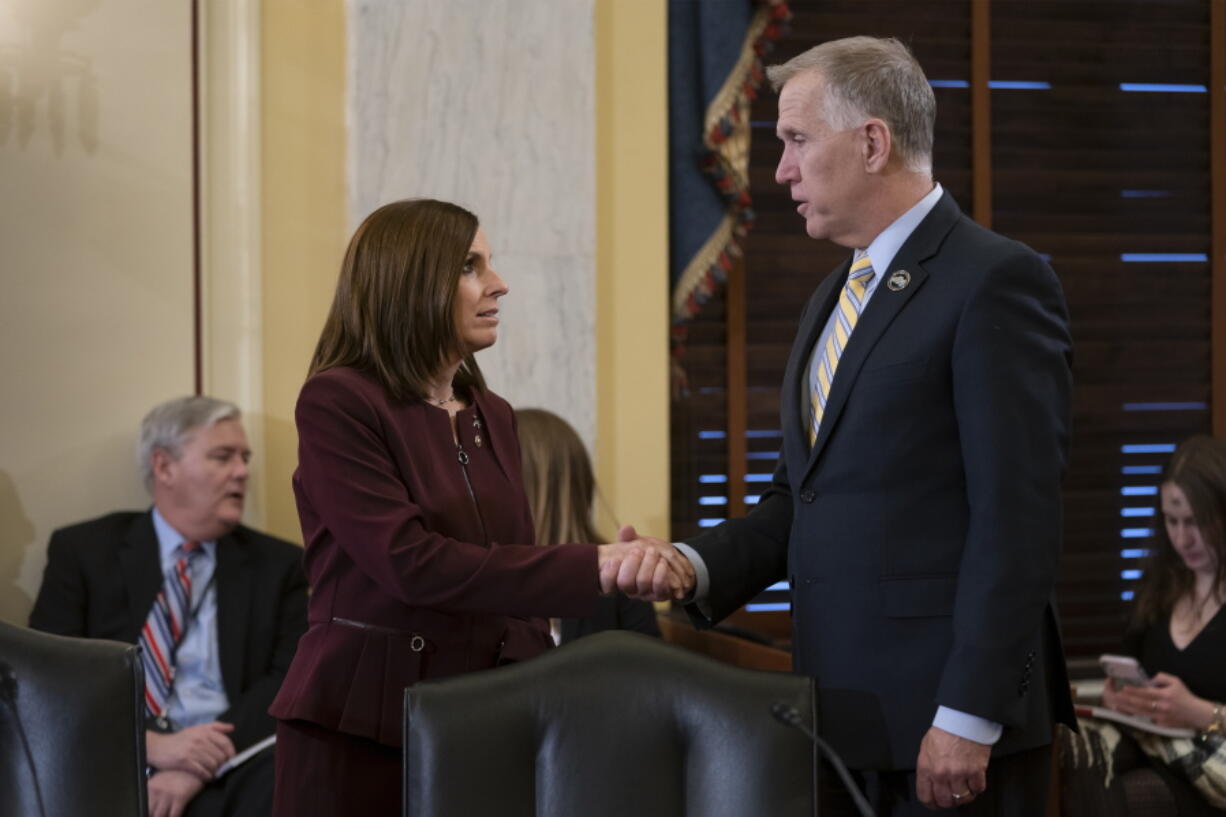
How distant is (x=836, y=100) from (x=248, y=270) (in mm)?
2261

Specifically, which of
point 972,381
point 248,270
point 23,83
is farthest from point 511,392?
point 972,381

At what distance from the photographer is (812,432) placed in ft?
8.51

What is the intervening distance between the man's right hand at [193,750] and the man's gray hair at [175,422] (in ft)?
2.50

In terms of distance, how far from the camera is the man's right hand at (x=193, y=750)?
389cm

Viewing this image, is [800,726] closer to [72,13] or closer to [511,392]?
[511,392]

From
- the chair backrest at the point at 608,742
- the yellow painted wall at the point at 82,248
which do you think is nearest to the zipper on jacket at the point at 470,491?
the chair backrest at the point at 608,742

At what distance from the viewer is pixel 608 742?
2.12 m

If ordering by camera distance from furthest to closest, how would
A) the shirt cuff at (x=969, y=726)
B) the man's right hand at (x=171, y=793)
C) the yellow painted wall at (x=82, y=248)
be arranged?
1. the yellow painted wall at (x=82, y=248)
2. the man's right hand at (x=171, y=793)
3. the shirt cuff at (x=969, y=726)

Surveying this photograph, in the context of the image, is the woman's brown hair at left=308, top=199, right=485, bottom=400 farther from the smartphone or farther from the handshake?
the smartphone

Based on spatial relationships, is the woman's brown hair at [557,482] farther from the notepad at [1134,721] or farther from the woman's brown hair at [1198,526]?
the woman's brown hair at [1198,526]

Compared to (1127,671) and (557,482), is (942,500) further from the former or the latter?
(1127,671)

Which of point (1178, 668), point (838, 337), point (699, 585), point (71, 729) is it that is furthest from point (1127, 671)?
point (71, 729)

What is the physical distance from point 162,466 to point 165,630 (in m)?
0.47

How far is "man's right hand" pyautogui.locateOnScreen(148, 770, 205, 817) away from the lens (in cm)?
383
